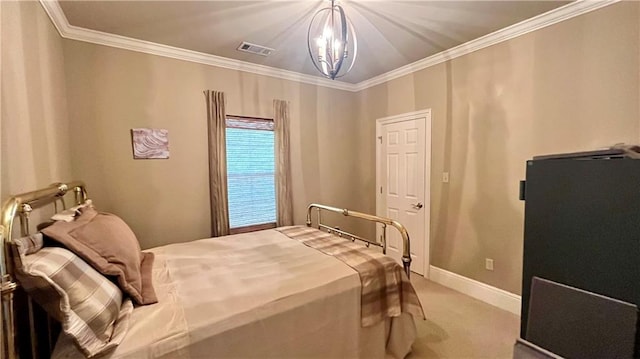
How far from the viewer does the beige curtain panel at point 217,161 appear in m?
3.30

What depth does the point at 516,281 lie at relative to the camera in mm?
2729

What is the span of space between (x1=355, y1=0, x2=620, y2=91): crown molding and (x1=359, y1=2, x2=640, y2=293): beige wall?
53 millimetres

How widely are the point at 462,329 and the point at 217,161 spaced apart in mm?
3058

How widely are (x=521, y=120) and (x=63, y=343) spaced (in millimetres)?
3571

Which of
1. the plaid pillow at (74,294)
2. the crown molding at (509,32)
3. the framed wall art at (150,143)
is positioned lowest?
the plaid pillow at (74,294)

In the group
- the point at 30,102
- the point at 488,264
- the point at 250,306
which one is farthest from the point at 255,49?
the point at 488,264

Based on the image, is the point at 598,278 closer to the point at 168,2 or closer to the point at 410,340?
the point at 410,340

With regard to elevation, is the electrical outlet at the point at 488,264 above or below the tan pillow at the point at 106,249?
below

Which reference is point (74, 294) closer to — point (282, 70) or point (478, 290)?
point (282, 70)

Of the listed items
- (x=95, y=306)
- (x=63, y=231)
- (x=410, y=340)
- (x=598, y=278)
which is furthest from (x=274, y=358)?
(x=598, y=278)

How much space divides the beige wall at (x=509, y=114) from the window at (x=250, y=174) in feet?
6.33

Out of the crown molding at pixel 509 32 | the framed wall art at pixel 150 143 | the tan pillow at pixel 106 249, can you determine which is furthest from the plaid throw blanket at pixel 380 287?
the crown molding at pixel 509 32

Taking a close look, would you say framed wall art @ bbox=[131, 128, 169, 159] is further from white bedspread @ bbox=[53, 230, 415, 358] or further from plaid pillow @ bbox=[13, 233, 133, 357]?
plaid pillow @ bbox=[13, 233, 133, 357]

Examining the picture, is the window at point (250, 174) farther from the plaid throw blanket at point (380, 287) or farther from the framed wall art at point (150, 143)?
the plaid throw blanket at point (380, 287)
